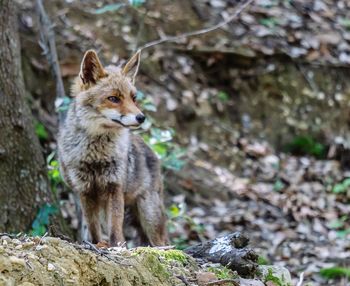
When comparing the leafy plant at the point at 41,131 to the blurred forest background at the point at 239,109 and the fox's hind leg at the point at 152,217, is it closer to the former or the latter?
the blurred forest background at the point at 239,109

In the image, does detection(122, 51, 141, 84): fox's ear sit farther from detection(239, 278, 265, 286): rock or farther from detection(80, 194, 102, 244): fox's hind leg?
detection(239, 278, 265, 286): rock

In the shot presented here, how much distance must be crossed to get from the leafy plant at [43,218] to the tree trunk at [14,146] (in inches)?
2.3

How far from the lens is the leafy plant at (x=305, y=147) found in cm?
1260

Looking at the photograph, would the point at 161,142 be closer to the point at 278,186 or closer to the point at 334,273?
the point at 334,273

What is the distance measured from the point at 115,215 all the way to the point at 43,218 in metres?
1.24

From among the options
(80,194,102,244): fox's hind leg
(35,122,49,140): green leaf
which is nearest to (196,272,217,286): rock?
(80,194,102,244): fox's hind leg

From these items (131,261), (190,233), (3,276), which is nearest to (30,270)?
(3,276)

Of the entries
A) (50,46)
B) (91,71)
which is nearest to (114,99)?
(91,71)

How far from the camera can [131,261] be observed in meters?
4.05

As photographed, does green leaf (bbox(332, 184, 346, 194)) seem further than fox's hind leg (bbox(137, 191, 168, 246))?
Yes

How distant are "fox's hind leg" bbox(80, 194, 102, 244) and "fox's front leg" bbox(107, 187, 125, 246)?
0.22 metres

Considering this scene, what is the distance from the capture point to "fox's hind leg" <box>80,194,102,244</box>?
6668mm

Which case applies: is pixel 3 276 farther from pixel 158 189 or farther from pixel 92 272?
pixel 158 189

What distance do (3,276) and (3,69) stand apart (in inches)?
171
